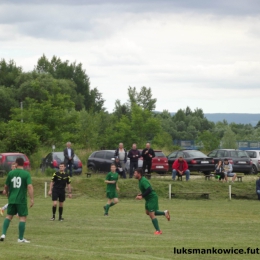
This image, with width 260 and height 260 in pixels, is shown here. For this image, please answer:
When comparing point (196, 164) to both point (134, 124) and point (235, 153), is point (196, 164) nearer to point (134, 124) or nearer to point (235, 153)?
point (235, 153)

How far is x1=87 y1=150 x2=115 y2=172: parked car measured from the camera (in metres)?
41.0

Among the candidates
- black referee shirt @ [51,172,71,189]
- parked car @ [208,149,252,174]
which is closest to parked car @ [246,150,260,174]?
parked car @ [208,149,252,174]

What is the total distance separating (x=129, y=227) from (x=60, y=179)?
3014 mm

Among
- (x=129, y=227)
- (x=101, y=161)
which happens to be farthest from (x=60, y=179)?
(x=101, y=161)

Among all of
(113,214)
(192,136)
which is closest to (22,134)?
(113,214)

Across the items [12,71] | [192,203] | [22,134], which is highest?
[12,71]

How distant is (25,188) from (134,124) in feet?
147

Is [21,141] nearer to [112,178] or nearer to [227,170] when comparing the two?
[227,170]

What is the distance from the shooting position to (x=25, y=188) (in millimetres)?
15312

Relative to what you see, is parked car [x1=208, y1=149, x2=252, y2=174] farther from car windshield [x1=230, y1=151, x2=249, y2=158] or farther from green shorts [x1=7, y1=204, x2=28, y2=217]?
green shorts [x1=7, y1=204, x2=28, y2=217]

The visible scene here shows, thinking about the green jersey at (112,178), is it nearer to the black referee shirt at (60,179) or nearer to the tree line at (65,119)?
the black referee shirt at (60,179)

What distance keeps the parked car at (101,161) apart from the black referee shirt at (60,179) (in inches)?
713

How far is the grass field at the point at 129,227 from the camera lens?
14211mm

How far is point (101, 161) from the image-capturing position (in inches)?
1634
